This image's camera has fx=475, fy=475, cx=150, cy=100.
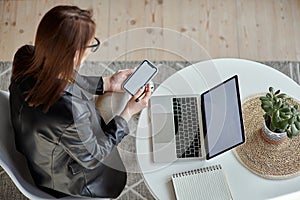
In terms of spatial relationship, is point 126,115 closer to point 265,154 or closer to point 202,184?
point 202,184

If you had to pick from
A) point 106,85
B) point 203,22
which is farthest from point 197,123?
point 203,22

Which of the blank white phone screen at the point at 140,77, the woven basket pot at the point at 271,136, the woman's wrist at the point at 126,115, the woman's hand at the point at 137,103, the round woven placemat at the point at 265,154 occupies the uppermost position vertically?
the blank white phone screen at the point at 140,77

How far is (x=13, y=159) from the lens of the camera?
4.76 ft

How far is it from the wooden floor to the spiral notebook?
2.98 feet

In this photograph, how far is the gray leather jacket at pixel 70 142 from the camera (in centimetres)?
129

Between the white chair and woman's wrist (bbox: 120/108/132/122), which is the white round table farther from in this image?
the white chair

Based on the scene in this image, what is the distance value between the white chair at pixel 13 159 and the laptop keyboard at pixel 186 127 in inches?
18.1

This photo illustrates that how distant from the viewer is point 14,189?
2021mm

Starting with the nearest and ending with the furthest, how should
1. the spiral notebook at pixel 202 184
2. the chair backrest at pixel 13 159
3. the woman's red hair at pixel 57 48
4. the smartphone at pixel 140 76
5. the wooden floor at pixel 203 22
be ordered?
the woman's red hair at pixel 57 48 < the chair backrest at pixel 13 159 < the spiral notebook at pixel 202 184 < the smartphone at pixel 140 76 < the wooden floor at pixel 203 22

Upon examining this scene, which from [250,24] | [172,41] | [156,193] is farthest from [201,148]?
[250,24]

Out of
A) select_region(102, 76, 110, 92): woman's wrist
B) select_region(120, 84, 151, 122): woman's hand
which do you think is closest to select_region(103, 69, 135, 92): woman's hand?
select_region(102, 76, 110, 92): woman's wrist

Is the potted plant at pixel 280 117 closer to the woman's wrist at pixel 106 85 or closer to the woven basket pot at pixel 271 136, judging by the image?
the woven basket pot at pixel 271 136

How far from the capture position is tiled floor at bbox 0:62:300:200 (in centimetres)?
170

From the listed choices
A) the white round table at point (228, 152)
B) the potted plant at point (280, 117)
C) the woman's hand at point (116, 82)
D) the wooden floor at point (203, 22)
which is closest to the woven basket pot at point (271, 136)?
the potted plant at point (280, 117)
